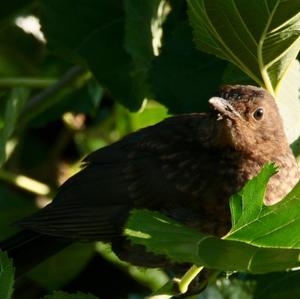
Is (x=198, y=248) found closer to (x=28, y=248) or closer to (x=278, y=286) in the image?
(x=278, y=286)

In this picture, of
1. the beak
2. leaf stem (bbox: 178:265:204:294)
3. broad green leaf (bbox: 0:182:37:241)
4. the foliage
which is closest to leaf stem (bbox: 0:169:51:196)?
the foliage

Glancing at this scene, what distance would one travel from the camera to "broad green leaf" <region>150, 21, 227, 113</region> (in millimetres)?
4324

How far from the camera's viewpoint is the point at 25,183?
5223 mm

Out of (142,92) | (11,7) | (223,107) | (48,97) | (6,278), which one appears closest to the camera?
(6,278)

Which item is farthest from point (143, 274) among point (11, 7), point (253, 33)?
point (253, 33)

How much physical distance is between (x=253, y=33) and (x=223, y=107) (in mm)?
346

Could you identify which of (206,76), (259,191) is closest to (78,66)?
(206,76)

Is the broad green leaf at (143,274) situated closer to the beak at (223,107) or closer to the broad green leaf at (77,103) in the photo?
the broad green leaf at (77,103)

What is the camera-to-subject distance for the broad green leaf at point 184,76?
4.32 meters

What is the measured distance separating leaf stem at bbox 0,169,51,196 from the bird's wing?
81cm

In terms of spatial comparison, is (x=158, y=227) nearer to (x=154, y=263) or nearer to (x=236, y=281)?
(x=236, y=281)

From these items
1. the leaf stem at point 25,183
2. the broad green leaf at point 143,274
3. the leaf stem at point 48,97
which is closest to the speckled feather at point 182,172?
the leaf stem at point 48,97

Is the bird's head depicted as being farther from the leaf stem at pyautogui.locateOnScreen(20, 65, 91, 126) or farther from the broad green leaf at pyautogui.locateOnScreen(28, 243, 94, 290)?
the broad green leaf at pyautogui.locateOnScreen(28, 243, 94, 290)

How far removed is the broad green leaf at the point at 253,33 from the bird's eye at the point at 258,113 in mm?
231
